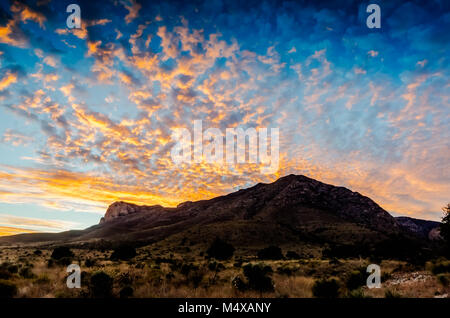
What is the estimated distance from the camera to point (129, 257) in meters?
39.2

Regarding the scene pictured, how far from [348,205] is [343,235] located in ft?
267

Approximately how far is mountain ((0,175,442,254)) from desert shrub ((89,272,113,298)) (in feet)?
189

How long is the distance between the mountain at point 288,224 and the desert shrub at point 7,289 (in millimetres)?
59600

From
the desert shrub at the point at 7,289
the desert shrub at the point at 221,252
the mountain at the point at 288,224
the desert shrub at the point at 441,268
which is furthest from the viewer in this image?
the mountain at the point at 288,224

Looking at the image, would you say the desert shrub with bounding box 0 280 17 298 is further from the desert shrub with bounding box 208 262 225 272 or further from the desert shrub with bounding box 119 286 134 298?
the desert shrub with bounding box 208 262 225 272

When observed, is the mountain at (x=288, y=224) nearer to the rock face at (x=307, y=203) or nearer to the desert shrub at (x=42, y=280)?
the rock face at (x=307, y=203)

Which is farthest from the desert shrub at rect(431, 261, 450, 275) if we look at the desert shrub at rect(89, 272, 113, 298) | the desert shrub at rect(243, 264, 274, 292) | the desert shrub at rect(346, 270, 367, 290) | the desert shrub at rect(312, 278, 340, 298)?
the desert shrub at rect(89, 272, 113, 298)

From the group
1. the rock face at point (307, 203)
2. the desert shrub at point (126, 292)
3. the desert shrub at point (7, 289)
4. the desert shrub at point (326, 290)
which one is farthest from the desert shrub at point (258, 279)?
the rock face at point (307, 203)

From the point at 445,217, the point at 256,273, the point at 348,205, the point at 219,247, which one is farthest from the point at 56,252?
the point at 348,205

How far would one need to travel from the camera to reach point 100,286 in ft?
37.7

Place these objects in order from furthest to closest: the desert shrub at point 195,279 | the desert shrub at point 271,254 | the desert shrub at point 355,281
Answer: the desert shrub at point 271,254 < the desert shrub at point 355,281 < the desert shrub at point 195,279

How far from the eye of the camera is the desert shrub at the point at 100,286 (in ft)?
36.6
